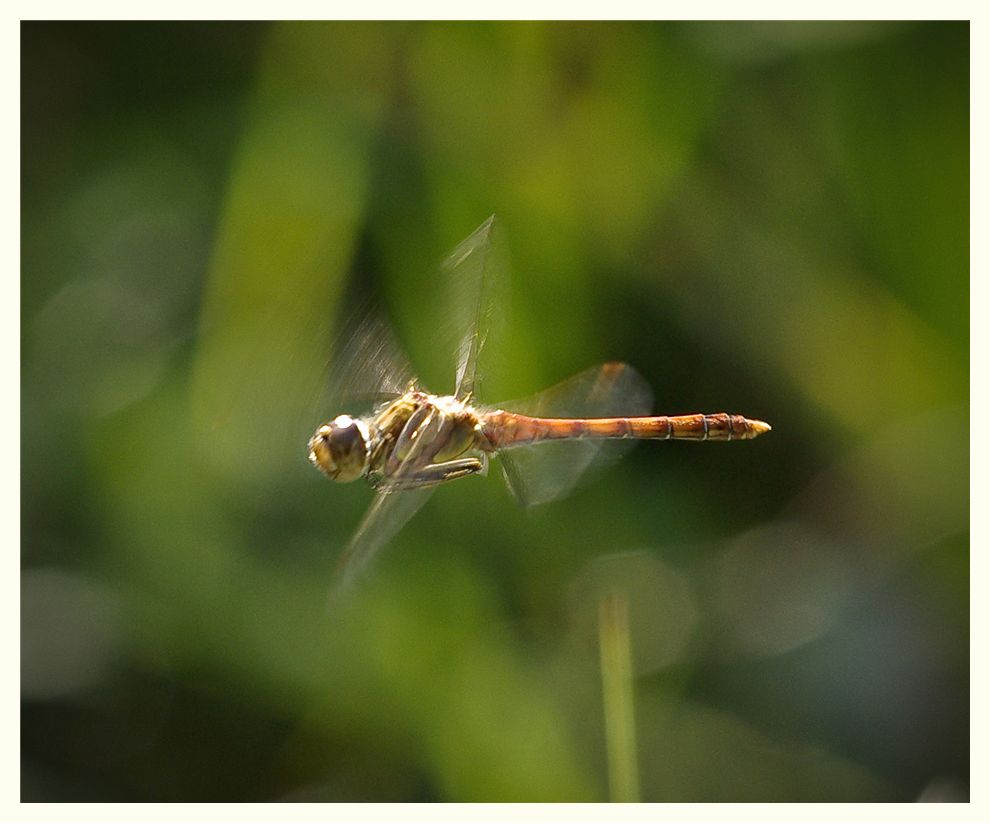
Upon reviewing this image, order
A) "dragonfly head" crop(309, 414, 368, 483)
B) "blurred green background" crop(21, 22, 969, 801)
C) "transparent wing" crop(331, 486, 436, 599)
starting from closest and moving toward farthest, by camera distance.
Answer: "transparent wing" crop(331, 486, 436, 599) → "dragonfly head" crop(309, 414, 368, 483) → "blurred green background" crop(21, 22, 969, 801)

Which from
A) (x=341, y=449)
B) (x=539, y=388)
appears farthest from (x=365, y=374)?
(x=539, y=388)

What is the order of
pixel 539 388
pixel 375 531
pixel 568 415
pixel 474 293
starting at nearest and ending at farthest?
1. pixel 375 531
2. pixel 474 293
3. pixel 568 415
4. pixel 539 388

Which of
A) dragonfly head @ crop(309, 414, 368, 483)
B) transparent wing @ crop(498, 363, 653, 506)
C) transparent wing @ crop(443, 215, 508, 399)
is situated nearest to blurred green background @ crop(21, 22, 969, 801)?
transparent wing @ crop(498, 363, 653, 506)

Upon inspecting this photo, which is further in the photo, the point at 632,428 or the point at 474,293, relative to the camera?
the point at 632,428

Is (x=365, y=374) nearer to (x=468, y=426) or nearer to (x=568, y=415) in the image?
(x=468, y=426)

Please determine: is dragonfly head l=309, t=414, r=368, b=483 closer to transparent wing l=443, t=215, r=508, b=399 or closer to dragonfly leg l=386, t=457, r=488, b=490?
dragonfly leg l=386, t=457, r=488, b=490
